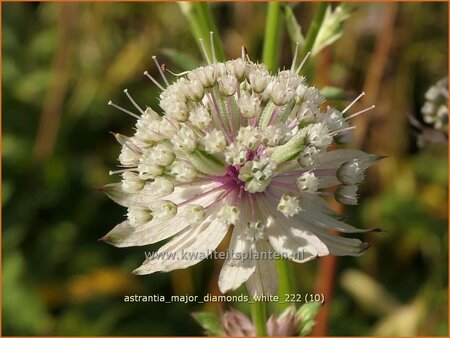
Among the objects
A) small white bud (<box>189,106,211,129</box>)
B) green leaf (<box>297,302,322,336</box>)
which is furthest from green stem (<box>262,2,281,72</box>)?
green leaf (<box>297,302,322,336</box>)

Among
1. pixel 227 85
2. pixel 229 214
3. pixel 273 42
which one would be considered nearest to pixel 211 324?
pixel 229 214

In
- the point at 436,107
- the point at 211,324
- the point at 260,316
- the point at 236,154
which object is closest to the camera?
the point at 236,154

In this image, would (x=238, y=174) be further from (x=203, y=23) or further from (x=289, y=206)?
(x=203, y=23)

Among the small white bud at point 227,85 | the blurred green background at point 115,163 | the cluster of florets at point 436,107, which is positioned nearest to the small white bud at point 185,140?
the small white bud at point 227,85

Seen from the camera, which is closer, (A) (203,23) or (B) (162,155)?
(B) (162,155)

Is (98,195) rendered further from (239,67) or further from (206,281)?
(239,67)

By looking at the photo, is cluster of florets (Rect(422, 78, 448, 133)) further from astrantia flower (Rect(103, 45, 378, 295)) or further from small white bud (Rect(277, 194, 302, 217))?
small white bud (Rect(277, 194, 302, 217))
